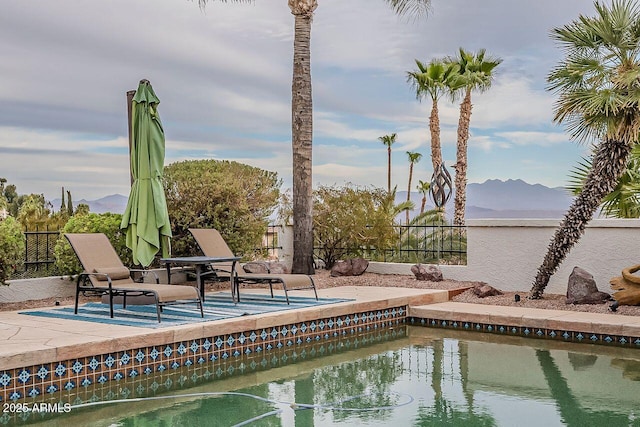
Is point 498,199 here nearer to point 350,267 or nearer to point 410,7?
point 410,7

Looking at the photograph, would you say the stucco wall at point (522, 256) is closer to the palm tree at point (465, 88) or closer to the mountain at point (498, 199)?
the mountain at point (498, 199)

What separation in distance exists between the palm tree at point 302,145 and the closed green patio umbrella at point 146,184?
156 inches

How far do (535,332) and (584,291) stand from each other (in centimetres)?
169

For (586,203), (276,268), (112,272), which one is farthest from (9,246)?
(586,203)

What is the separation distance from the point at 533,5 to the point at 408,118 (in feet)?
59.9

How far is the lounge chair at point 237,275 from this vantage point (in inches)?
367

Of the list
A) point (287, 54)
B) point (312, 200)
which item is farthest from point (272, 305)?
point (287, 54)

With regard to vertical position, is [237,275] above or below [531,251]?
below

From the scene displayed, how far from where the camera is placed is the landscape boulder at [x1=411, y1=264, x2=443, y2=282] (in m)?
13.0

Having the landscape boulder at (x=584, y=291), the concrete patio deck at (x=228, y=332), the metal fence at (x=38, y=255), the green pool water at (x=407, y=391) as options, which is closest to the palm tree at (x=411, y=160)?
the concrete patio deck at (x=228, y=332)

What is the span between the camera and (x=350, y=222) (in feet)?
47.1

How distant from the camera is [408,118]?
136 feet

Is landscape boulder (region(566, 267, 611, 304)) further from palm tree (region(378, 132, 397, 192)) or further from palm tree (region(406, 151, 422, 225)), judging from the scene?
palm tree (region(406, 151, 422, 225))

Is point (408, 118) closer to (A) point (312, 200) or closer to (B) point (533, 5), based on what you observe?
(B) point (533, 5)
